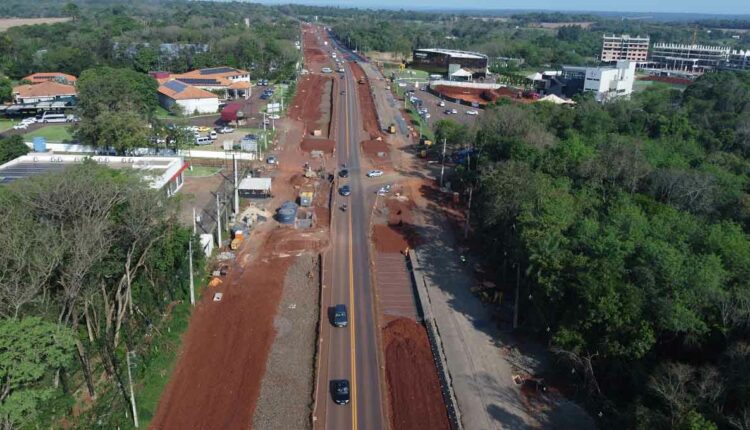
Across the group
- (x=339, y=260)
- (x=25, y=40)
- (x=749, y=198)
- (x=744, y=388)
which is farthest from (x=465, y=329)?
(x=25, y=40)

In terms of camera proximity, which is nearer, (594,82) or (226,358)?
(226,358)

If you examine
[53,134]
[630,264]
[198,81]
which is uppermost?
[198,81]

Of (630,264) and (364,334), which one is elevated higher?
(630,264)

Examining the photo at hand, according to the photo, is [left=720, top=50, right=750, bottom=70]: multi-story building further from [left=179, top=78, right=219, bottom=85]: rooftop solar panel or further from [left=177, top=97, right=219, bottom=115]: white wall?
[left=177, top=97, right=219, bottom=115]: white wall

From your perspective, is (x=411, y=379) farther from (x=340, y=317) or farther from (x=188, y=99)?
(x=188, y=99)

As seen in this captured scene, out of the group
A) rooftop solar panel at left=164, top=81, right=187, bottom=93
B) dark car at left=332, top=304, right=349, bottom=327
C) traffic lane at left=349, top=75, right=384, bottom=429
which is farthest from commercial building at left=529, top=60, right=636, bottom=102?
dark car at left=332, top=304, right=349, bottom=327

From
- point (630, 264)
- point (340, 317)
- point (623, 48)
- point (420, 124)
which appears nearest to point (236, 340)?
point (340, 317)

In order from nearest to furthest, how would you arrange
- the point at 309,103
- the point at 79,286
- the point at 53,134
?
1. the point at 79,286
2. the point at 53,134
3. the point at 309,103
